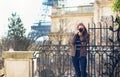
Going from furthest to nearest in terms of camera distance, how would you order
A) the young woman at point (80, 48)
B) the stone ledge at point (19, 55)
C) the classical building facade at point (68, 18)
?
the classical building facade at point (68, 18) < the stone ledge at point (19, 55) < the young woman at point (80, 48)

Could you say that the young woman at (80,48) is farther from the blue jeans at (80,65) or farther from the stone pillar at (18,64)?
the stone pillar at (18,64)

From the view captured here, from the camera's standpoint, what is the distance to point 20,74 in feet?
39.0

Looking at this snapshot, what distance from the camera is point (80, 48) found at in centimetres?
1174

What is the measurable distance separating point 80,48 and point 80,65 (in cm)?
48

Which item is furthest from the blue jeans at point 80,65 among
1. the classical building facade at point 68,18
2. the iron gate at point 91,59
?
the classical building facade at point 68,18

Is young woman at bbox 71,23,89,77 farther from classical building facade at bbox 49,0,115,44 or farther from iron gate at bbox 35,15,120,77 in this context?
classical building facade at bbox 49,0,115,44

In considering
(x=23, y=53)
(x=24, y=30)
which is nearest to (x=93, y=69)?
(x=23, y=53)

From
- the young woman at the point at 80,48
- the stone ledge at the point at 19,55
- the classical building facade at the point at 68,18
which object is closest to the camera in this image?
the young woman at the point at 80,48

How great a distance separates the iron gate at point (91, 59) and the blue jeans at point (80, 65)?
27 centimetres

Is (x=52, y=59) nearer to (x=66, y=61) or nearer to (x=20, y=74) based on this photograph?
(x=66, y=61)

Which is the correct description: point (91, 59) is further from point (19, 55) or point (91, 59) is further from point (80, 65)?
point (19, 55)

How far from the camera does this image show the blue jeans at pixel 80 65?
1183 centimetres

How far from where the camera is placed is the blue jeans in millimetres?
11828

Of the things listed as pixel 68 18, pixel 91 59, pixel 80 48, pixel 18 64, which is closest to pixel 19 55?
pixel 18 64
